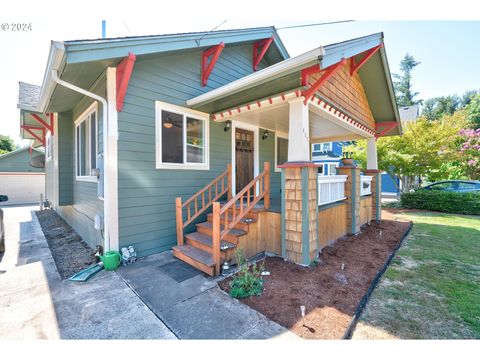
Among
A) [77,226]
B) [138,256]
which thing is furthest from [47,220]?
[138,256]

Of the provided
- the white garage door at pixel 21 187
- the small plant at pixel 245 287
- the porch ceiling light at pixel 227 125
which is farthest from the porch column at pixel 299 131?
the white garage door at pixel 21 187

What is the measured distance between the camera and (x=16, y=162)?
45.2ft

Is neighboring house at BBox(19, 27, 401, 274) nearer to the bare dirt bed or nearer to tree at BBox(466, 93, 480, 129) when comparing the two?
the bare dirt bed

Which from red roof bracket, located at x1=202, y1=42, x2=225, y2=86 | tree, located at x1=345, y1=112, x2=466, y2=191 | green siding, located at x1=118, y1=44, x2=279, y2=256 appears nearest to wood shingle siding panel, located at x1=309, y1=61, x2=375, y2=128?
red roof bracket, located at x1=202, y1=42, x2=225, y2=86

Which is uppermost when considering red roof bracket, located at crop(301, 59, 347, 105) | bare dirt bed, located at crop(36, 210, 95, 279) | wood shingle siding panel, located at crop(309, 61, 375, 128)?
wood shingle siding panel, located at crop(309, 61, 375, 128)

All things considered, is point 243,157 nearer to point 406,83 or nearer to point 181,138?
point 181,138

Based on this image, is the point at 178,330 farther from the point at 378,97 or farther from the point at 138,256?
the point at 378,97

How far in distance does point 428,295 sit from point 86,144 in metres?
7.06

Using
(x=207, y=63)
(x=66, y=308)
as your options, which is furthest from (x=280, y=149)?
(x=66, y=308)

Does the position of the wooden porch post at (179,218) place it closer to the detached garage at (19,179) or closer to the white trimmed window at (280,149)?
the white trimmed window at (280,149)

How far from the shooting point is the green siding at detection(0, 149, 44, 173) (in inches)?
525

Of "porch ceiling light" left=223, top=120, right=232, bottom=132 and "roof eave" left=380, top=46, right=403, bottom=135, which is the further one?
"roof eave" left=380, top=46, right=403, bottom=135

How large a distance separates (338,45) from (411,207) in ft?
33.9

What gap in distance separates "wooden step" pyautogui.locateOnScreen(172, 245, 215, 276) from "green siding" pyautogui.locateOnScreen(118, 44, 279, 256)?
538 millimetres
